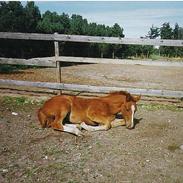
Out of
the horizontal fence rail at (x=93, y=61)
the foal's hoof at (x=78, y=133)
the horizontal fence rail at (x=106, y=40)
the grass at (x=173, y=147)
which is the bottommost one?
the grass at (x=173, y=147)

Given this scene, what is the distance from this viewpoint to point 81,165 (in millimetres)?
5410

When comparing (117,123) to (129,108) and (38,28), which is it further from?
(38,28)

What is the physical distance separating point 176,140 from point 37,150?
2.62 metres

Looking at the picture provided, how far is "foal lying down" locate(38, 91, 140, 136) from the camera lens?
684 centimetres

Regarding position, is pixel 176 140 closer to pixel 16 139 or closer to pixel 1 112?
pixel 16 139

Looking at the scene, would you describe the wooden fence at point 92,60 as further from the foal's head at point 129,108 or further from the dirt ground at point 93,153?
the foal's head at point 129,108

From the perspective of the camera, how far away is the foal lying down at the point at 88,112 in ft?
22.4

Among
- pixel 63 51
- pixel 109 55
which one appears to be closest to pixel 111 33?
pixel 109 55

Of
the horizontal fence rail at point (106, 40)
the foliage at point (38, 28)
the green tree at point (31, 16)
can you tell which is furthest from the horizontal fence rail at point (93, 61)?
the green tree at point (31, 16)

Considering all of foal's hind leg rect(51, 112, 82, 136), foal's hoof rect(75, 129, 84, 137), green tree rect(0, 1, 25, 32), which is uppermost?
green tree rect(0, 1, 25, 32)

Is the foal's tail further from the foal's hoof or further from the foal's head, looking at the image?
the foal's head

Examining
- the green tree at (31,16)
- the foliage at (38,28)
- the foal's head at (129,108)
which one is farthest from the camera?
the green tree at (31,16)

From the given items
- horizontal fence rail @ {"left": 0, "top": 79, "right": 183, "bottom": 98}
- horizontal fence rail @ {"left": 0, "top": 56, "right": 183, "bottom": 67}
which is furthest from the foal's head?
horizontal fence rail @ {"left": 0, "top": 56, "right": 183, "bottom": 67}

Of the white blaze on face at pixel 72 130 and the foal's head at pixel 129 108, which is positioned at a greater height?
the foal's head at pixel 129 108
